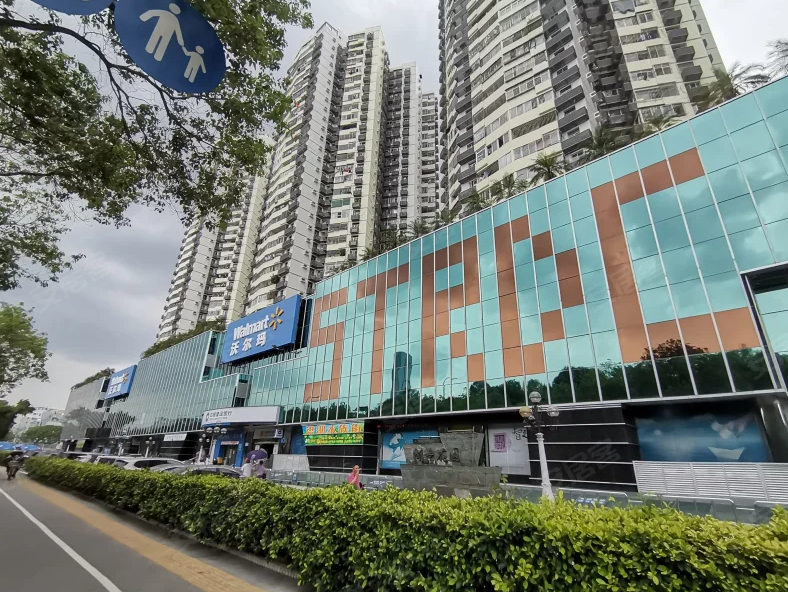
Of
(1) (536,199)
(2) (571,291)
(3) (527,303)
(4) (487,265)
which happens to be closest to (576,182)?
(1) (536,199)

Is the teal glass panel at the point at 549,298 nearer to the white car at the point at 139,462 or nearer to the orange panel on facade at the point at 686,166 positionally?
the orange panel on facade at the point at 686,166

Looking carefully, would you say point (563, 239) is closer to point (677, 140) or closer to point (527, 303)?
point (527, 303)

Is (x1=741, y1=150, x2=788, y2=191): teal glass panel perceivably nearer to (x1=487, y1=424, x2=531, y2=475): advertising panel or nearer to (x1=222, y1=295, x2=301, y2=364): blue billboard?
(x1=487, y1=424, x2=531, y2=475): advertising panel

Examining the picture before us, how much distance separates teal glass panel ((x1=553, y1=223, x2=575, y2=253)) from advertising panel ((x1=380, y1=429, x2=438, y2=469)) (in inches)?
555

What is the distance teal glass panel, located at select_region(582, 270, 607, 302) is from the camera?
1811 cm

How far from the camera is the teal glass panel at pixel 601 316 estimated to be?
17531 millimetres

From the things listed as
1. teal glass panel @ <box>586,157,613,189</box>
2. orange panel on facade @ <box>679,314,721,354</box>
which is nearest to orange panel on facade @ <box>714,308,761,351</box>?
orange panel on facade @ <box>679,314,721,354</box>

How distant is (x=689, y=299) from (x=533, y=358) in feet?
23.3

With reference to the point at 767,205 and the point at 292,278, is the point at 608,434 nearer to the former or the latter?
the point at 767,205

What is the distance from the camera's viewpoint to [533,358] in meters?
19.5

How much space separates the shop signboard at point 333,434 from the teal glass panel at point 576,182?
20.2 m

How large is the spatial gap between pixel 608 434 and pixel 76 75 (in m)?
20.9

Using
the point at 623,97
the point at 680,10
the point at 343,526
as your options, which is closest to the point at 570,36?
the point at 623,97

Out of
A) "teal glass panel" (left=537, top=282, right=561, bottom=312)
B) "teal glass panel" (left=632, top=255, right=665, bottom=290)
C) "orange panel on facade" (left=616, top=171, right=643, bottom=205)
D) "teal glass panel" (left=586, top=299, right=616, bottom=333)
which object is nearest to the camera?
"teal glass panel" (left=632, top=255, right=665, bottom=290)
